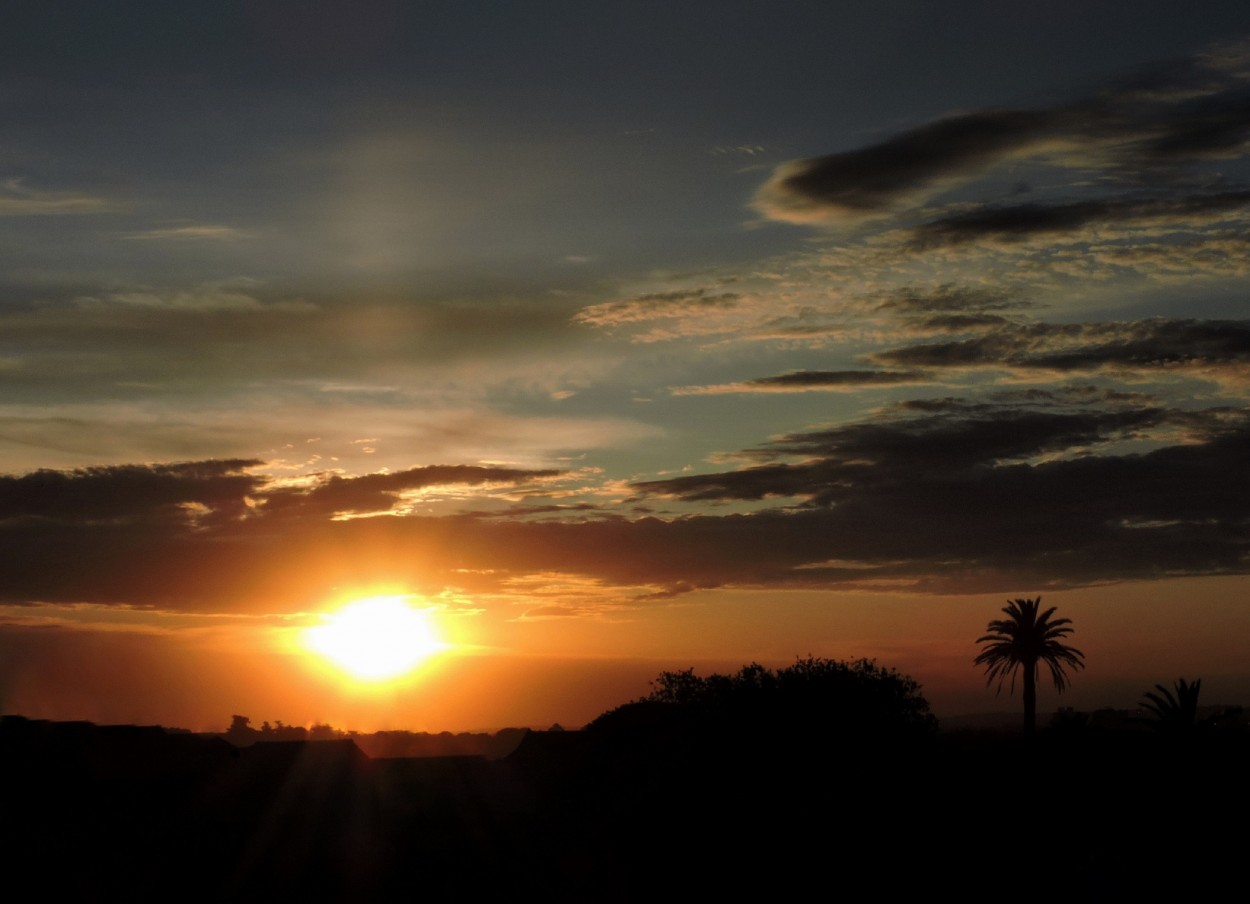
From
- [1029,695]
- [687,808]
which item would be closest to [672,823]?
[687,808]

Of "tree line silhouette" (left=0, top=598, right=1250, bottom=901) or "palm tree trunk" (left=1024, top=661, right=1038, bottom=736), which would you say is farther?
"palm tree trunk" (left=1024, top=661, right=1038, bottom=736)

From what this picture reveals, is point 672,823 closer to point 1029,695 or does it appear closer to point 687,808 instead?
point 687,808

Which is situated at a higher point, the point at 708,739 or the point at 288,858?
the point at 708,739

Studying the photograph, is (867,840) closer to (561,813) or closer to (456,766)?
(561,813)

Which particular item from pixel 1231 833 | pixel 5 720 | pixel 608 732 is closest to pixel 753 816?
pixel 1231 833

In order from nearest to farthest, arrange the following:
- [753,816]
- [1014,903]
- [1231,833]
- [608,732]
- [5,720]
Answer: [1014,903] < [1231,833] < [753,816] < [5,720] < [608,732]

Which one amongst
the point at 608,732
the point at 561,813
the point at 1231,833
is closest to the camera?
the point at 1231,833

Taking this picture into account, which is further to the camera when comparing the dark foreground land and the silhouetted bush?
the silhouetted bush

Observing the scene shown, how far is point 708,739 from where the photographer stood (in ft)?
226

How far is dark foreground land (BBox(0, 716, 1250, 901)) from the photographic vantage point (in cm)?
4978

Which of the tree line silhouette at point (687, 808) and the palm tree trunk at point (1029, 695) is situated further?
the palm tree trunk at point (1029, 695)

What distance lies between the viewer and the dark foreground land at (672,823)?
163 ft

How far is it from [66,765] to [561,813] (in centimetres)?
3177

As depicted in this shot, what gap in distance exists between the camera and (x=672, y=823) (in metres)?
58.8
